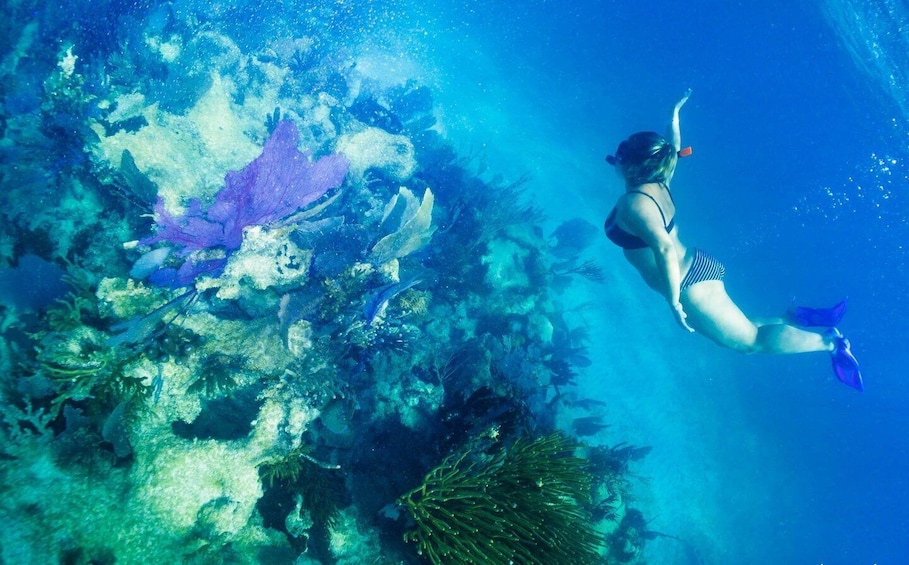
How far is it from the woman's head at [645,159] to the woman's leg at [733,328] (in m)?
1.65

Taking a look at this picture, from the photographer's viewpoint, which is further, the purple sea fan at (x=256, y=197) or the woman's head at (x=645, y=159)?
the woman's head at (x=645, y=159)

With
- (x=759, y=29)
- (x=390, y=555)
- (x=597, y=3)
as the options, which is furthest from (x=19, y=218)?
(x=597, y=3)

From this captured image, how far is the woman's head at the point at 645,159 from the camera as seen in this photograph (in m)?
3.75

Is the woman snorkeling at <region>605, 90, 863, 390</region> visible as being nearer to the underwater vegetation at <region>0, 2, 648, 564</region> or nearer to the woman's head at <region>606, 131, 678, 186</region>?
the woman's head at <region>606, 131, 678, 186</region>

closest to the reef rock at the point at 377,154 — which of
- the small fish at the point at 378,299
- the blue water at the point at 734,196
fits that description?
the small fish at the point at 378,299

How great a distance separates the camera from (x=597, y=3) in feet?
99.7

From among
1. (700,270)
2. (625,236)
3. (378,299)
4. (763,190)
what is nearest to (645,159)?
(625,236)

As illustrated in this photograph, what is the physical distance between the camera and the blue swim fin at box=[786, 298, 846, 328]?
502cm

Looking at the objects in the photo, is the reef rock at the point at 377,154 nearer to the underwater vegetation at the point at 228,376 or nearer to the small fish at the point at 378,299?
the underwater vegetation at the point at 228,376

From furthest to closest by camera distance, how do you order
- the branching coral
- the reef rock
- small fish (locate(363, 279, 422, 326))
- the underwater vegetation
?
the reef rock
small fish (locate(363, 279, 422, 326))
the branching coral
the underwater vegetation

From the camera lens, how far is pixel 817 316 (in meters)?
5.09

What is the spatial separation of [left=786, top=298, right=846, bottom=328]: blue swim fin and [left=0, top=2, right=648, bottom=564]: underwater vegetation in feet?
12.4

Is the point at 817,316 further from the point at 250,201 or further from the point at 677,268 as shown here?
the point at 250,201

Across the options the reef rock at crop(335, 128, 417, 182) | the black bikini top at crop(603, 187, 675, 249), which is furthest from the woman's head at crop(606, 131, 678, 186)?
the reef rock at crop(335, 128, 417, 182)
